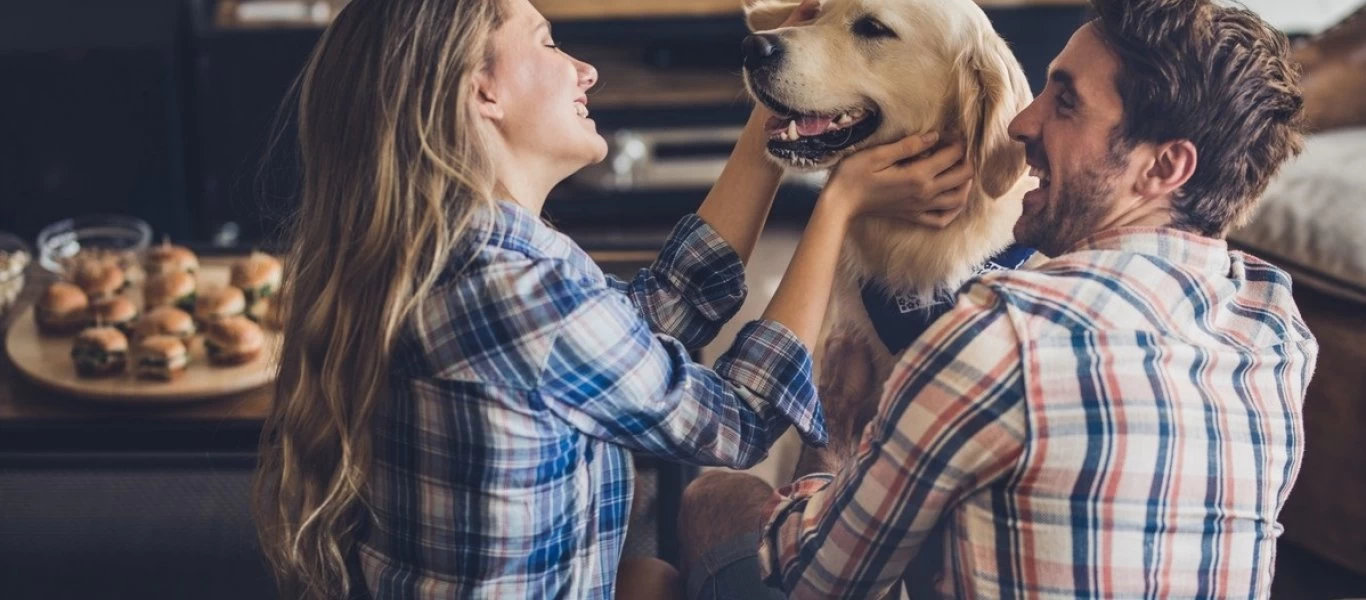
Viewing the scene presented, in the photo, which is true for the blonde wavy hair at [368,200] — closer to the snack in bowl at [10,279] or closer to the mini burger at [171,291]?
the mini burger at [171,291]

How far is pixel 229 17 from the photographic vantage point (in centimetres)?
280

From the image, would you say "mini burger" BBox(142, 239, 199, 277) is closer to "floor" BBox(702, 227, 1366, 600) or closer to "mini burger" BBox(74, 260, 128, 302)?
"mini burger" BBox(74, 260, 128, 302)

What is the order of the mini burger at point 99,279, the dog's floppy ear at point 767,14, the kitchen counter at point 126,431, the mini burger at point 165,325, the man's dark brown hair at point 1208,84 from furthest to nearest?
the mini burger at point 99,279
the mini burger at point 165,325
the kitchen counter at point 126,431
the dog's floppy ear at point 767,14
the man's dark brown hair at point 1208,84

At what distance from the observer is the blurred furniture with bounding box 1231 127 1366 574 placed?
1714 mm

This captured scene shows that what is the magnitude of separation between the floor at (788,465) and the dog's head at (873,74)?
103 mm

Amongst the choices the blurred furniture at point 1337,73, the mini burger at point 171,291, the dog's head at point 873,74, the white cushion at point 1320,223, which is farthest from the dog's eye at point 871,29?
the mini burger at point 171,291

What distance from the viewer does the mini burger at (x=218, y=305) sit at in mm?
1775

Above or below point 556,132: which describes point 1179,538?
below

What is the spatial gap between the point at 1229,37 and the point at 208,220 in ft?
8.20

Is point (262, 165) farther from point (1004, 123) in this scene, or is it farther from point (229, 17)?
point (229, 17)

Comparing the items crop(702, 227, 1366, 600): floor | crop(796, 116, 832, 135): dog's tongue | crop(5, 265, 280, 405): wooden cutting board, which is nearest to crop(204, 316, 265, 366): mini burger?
crop(5, 265, 280, 405): wooden cutting board

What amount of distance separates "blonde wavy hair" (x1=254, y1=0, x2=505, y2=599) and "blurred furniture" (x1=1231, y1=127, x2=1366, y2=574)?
1.21 meters

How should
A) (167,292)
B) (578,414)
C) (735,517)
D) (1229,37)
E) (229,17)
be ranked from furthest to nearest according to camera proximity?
(229,17) < (167,292) < (735,517) < (578,414) < (1229,37)

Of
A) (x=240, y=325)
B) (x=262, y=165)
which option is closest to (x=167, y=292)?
(x=240, y=325)
